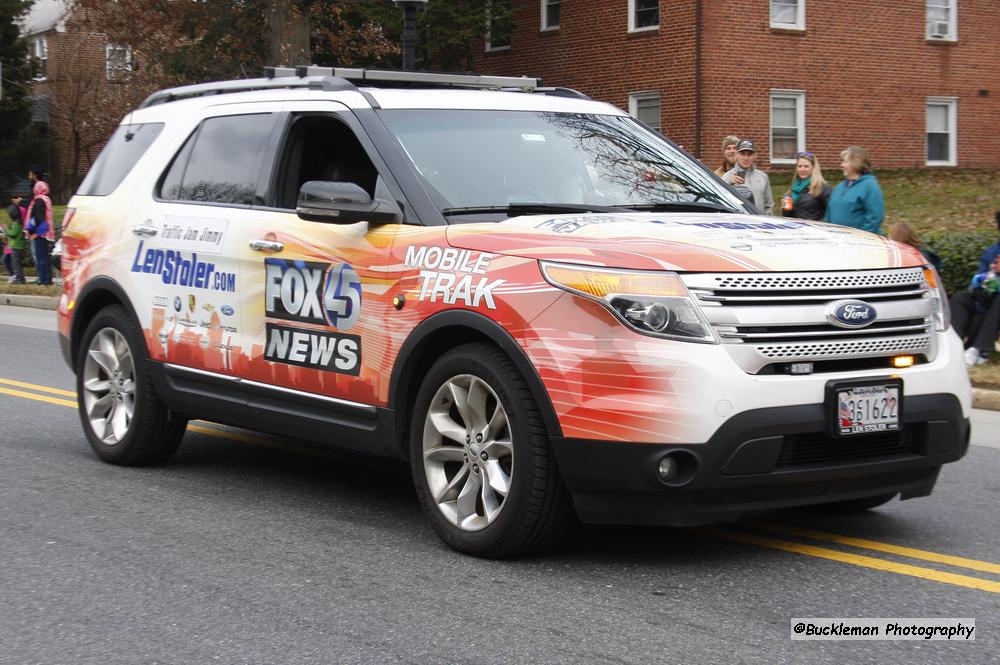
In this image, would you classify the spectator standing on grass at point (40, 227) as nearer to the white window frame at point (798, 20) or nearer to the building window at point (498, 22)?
the building window at point (498, 22)

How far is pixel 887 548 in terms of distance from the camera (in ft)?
18.3

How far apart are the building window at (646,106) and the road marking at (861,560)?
76.6 feet

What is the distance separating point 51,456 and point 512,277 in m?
3.86

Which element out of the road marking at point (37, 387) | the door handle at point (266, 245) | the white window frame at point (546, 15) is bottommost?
the road marking at point (37, 387)

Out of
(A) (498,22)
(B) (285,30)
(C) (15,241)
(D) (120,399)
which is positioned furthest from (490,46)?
(D) (120,399)

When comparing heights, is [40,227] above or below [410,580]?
above

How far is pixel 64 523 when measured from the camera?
6145 mm

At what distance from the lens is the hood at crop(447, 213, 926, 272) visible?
16.2 feet

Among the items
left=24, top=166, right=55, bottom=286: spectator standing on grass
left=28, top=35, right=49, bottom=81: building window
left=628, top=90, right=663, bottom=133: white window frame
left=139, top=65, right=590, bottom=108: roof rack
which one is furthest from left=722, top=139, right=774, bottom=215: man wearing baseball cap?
left=28, top=35, right=49, bottom=81: building window

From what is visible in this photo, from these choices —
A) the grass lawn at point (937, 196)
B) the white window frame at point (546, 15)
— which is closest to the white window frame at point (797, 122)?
the grass lawn at point (937, 196)

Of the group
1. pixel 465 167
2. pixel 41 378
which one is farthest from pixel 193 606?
pixel 41 378

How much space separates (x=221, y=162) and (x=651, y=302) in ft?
9.99

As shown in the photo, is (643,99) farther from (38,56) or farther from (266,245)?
(38,56)

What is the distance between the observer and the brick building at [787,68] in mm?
27469
